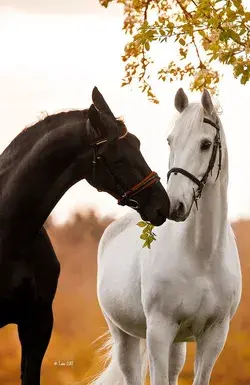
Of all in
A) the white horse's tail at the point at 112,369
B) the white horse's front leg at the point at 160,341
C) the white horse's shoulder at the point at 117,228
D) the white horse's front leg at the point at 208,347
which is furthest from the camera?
the white horse's tail at the point at 112,369

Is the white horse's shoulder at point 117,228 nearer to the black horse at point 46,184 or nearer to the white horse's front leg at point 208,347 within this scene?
the white horse's front leg at point 208,347

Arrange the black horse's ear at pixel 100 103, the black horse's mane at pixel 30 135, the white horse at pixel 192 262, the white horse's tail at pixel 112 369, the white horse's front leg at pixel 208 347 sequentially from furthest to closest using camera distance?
1. the white horse's tail at pixel 112 369
2. the white horse's front leg at pixel 208 347
3. the white horse at pixel 192 262
4. the black horse's mane at pixel 30 135
5. the black horse's ear at pixel 100 103

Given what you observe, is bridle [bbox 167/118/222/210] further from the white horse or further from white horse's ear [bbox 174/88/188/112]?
white horse's ear [bbox 174/88/188/112]

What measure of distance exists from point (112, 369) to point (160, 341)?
1206mm

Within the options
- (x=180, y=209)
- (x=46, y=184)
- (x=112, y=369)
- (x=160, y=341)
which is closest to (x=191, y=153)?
(x=180, y=209)

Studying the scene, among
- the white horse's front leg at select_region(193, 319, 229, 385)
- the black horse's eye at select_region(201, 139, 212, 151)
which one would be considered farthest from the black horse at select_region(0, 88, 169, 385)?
the white horse's front leg at select_region(193, 319, 229, 385)

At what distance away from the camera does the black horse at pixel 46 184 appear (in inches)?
139

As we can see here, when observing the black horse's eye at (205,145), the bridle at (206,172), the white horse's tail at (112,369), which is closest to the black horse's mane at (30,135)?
the bridle at (206,172)

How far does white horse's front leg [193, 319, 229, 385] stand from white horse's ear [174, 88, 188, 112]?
3.48 feet

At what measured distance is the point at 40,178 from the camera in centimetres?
356

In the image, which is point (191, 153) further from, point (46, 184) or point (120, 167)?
point (46, 184)

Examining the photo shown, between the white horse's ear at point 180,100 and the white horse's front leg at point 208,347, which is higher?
the white horse's ear at point 180,100

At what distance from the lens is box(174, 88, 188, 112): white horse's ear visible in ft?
13.4

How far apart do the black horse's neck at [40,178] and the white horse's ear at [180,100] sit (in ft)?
2.25
